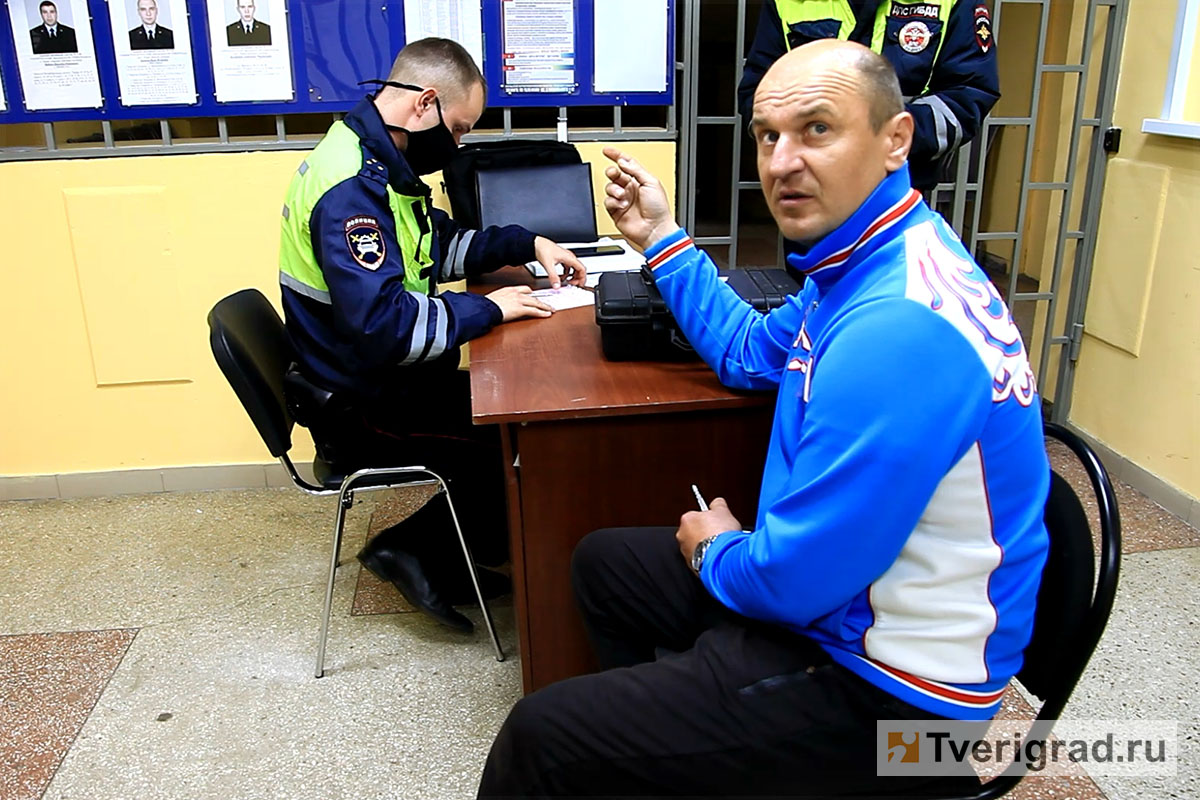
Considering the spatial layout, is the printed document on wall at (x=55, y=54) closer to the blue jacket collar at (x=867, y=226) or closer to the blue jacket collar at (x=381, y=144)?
the blue jacket collar at (x=381, y=144)

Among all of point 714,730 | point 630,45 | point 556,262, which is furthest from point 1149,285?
point 714,730

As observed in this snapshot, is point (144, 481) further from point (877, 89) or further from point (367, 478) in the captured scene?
point (877, 89)

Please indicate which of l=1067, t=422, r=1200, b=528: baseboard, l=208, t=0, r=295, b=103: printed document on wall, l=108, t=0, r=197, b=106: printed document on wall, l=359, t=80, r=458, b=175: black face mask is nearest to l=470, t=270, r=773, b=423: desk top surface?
l=359, t=80, r=458, b=175: black face mask

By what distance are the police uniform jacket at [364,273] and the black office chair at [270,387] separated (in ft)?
0.26

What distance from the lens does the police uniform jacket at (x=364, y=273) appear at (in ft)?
5.68

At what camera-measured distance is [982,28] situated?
219 cm

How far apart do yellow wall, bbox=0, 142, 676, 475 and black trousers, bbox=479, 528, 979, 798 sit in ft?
6.28

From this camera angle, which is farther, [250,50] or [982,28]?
[250,50]

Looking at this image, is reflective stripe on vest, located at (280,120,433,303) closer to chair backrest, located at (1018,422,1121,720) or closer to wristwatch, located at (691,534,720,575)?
wristwatch, located at (691,534,720,575)

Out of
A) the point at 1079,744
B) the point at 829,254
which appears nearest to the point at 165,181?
the point at 829,254

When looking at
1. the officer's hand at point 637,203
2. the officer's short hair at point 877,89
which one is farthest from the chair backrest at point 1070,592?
the officer's hand at point 637,203

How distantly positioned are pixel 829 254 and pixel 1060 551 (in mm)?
432

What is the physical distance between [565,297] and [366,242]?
444 millimetres

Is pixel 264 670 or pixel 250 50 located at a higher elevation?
pixel 250 50
